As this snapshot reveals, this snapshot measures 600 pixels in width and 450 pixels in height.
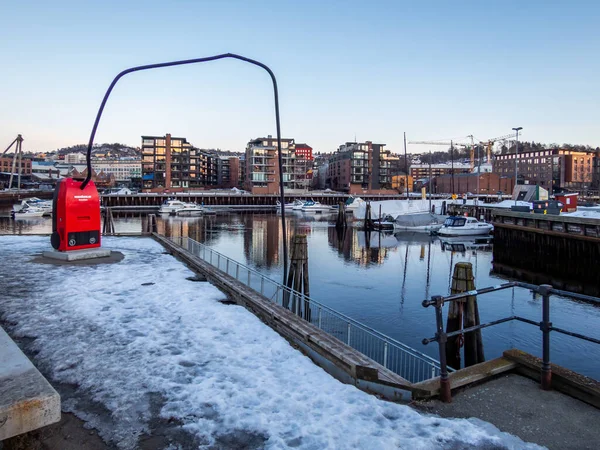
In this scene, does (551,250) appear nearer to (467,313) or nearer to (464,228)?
(464,228)

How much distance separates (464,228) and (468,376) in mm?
49538

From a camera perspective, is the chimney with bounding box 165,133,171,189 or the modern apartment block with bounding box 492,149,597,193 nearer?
the chimney with bounding box 165,133,171,189

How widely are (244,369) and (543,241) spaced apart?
120 feet

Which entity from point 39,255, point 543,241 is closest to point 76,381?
point 39,255

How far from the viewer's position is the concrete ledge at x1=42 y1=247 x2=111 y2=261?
17031 millimetres

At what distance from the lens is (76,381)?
6.68 metres

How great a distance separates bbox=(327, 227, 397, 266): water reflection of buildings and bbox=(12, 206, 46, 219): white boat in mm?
47165

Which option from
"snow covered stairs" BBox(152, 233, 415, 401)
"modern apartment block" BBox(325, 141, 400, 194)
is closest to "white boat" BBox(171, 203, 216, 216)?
"modern apartment block" BBox(325, 141, 400, 194)

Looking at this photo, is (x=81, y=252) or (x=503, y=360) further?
(x=81, y=252)

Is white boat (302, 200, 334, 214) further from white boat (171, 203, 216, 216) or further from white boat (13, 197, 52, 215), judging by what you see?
white boat (13, 197, 52, 215)

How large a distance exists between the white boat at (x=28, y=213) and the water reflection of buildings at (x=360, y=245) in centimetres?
4716

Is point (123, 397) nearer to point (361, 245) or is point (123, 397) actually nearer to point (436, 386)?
point (436, 386)

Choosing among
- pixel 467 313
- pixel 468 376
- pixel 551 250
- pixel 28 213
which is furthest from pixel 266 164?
pixel 468 376

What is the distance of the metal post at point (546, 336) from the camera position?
18.5 feet
